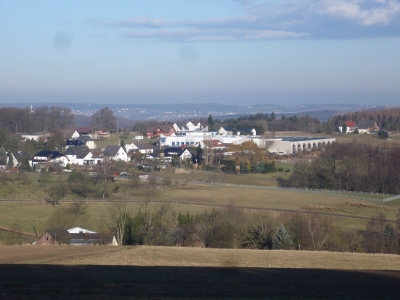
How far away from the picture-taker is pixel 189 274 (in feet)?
→ 31.4

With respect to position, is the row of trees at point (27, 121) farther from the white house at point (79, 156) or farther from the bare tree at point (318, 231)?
the bare tree at point (318, 231)

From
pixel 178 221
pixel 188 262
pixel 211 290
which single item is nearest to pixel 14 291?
pixel 211 290

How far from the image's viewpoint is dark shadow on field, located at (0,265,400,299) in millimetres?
7711

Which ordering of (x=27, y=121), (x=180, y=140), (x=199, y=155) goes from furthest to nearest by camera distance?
(x=27, y=121)
(x=180, y=140)
(x=199, y=155)

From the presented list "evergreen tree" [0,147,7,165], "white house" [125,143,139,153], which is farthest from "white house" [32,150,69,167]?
"white house" [125,143,139,153]

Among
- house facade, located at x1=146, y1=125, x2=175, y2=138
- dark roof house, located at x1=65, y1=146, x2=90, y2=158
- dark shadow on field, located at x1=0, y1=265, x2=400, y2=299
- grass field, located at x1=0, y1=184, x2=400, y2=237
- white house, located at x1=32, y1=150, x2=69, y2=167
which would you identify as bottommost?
grass field, located at x1=0, y1=184, x2=400, y2=237

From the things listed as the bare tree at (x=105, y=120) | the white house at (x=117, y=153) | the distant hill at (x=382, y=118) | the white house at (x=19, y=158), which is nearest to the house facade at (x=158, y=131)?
the bare tree at (x=105, y=120)

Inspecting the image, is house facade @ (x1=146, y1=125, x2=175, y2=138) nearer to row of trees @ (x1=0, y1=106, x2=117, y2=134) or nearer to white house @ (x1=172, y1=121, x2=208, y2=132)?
row of trees @ (x1=0, y1=106, x2=117, y2=134)

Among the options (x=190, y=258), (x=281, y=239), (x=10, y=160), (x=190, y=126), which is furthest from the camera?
(x=190, y=126)

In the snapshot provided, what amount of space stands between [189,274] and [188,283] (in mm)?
925

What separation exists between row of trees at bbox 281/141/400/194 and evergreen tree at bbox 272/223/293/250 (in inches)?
706

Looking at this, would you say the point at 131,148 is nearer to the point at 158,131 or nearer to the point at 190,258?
the point at 158,131

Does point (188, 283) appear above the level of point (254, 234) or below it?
above

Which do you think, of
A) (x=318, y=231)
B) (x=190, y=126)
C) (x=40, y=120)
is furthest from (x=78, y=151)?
(x=190, y=126)
